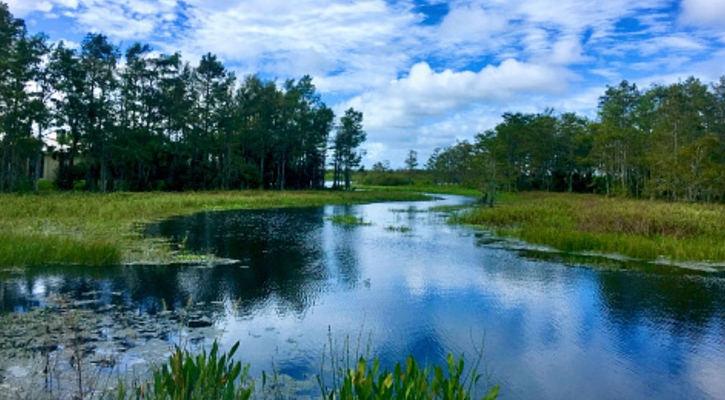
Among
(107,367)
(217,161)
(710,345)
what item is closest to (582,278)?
(710,345)

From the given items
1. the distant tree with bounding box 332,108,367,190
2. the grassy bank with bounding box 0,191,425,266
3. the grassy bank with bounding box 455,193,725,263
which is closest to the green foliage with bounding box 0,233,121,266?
the grassy bank with bounding box 0,191,425,266

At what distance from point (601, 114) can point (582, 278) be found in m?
51.1

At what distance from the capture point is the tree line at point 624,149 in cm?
3259

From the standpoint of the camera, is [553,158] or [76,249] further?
[553,158]

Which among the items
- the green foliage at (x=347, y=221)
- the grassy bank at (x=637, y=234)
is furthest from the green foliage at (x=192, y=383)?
the green foliage at (x=347, y=221)

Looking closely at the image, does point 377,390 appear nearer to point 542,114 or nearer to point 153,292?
point 153,292

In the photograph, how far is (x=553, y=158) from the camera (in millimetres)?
59562

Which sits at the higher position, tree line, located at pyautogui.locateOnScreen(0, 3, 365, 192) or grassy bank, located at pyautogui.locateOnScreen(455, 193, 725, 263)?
tree line, located at pyautogui.locateOnScreen(0, 3, 365, 192)

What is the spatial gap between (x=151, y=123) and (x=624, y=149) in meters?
41.8

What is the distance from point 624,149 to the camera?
41000mm

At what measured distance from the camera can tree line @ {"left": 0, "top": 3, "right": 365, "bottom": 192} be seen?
35000mm

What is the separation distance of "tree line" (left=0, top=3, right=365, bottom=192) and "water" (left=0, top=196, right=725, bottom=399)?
27208mm

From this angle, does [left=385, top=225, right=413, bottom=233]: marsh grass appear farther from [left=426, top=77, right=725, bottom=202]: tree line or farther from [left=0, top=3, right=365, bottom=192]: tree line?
[left=0, top=3, right=365, bottom=192]: tree line

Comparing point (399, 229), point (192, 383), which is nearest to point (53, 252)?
point (192, 383)
